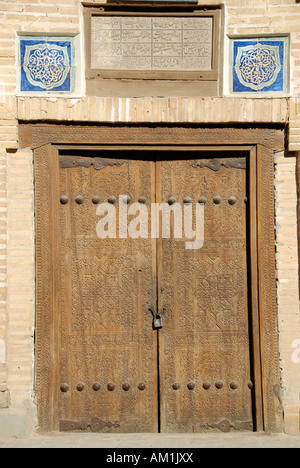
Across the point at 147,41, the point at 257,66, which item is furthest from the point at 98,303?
the point at 257,66

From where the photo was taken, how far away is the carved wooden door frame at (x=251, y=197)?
5164mm

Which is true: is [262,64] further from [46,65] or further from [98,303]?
[98,303]

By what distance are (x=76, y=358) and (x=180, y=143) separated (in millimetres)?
1860

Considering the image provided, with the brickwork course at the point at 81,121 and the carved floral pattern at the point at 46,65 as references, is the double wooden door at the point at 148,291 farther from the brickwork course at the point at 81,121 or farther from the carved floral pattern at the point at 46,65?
the carved floral pattern at the point at 46,65

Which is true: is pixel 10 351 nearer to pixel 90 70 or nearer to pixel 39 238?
pixel 39 238

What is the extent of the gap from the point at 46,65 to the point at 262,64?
5.51 feet

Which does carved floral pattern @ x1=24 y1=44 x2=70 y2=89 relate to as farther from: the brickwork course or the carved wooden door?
the carved wooden door

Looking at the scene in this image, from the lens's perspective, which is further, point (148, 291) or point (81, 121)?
point (148, 291)

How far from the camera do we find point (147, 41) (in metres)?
5.26

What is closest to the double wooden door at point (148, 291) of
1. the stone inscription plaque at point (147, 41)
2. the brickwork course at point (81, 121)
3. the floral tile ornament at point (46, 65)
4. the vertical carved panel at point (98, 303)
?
the vertical carved panel at point (98, 303)

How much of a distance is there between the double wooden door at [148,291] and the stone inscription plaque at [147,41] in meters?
0.70

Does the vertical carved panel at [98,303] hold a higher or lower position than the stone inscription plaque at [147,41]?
lower

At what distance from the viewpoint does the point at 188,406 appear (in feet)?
17.3

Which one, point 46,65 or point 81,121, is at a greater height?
point 46,65
